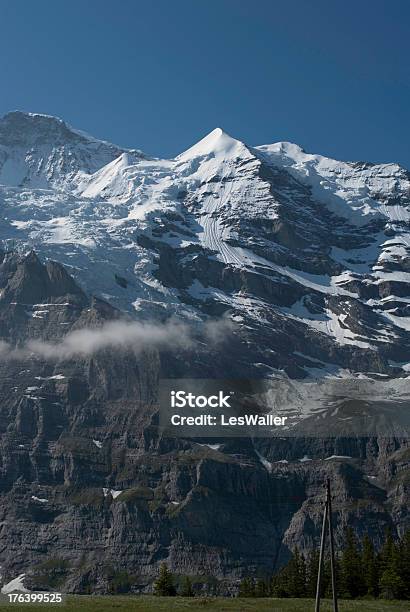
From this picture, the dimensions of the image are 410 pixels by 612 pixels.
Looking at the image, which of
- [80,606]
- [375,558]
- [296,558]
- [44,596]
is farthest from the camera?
[296,558]

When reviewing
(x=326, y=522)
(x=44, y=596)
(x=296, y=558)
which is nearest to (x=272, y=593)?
(x=296, y=558)

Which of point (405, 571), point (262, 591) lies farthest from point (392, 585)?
point (262, 591)

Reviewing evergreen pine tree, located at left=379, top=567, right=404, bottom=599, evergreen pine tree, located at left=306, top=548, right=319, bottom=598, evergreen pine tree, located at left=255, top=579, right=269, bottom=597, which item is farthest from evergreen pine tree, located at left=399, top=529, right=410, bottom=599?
evergreen pine tree, located at left=255, top=579, right=269, bottom=597

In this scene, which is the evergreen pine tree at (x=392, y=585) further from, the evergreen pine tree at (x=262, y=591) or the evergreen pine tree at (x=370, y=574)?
the evergreen pine tree at (x=262, y=591)

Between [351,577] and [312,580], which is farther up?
[312,580]

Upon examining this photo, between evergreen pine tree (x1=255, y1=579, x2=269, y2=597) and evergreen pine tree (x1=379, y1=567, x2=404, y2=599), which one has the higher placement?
evergreen pine tree (x1=255, y1=579, x2=269, y2=597)

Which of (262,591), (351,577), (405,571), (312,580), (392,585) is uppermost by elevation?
(312,580)

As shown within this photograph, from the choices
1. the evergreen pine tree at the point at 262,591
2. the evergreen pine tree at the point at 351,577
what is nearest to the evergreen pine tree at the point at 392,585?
the evergreen pine tree at the point at 351,577

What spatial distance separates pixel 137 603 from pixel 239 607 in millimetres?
10596

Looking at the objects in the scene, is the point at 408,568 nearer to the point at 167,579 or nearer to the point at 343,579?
the point at 343,579

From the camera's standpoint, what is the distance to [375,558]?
146375mm

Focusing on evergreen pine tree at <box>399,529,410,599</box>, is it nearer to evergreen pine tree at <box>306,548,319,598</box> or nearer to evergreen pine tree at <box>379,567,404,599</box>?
evergreen pine tree at <box>379,567,404,599</box>

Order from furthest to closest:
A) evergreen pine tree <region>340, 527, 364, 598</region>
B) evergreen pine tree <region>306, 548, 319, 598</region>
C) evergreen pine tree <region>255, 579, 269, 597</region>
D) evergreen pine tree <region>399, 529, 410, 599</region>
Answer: evergreen pine tree <region>255, 579, 269, 597</region> → evergreen pine tree <region>306, 548, 319, 598</region> → evergreen pine tree <region>340, 527, 364, 598</region> → evergreen pine tree <region>399, 529, 410, 599</region>

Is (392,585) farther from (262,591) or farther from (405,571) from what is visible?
(262,591)
